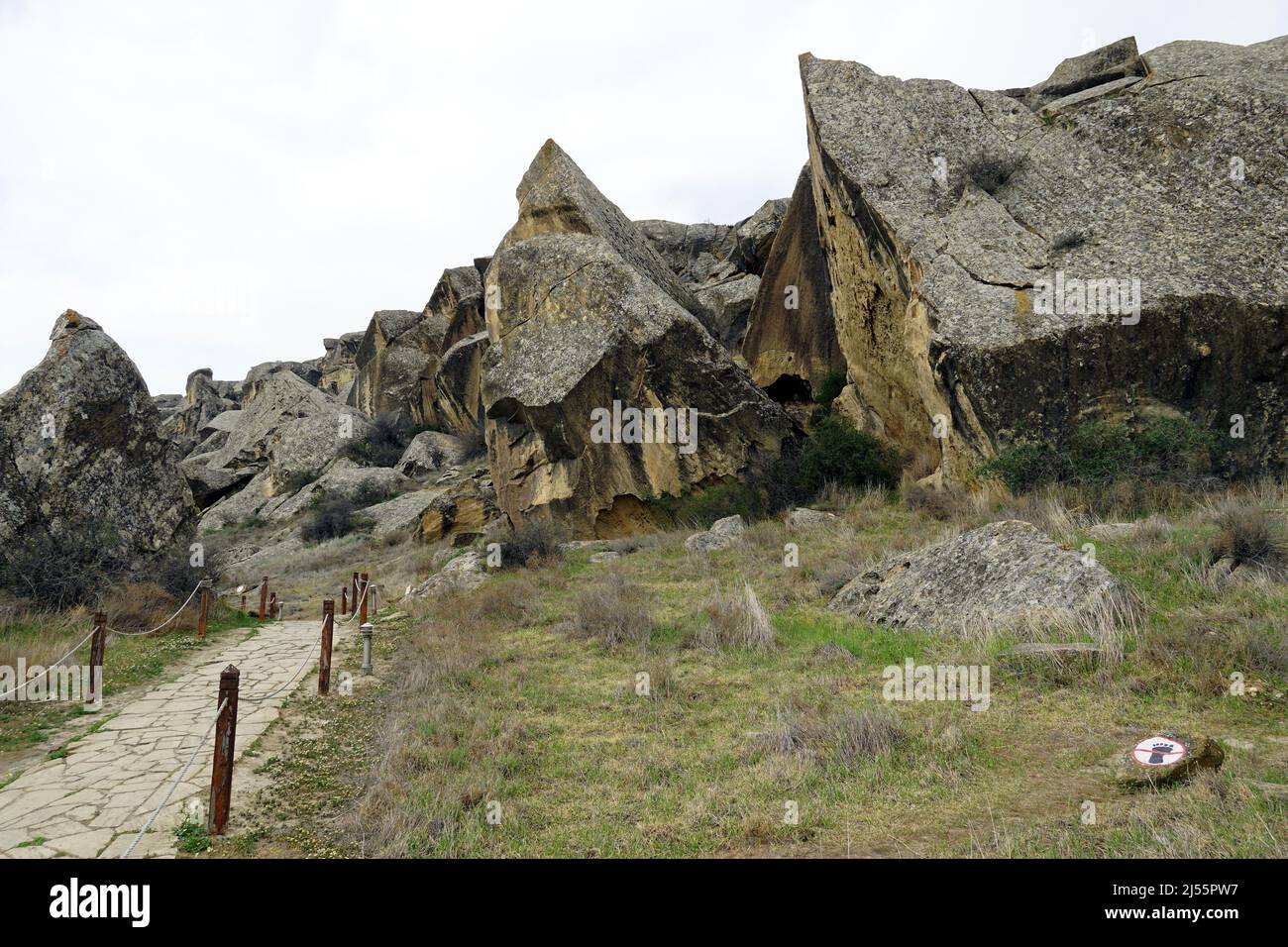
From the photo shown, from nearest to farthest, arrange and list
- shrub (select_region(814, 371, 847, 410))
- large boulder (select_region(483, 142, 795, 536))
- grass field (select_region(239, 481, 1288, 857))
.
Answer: grass field (select_region(239, 481, 1288, 857)) < large boulder (select_region(483, 142, 795, 536)) < shrub (select_region(814, 371, 847, 410))

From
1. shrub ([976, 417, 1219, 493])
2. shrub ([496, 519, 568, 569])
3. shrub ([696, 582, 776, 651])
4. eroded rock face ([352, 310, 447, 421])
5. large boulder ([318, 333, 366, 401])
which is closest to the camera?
shrub ([696, 582, 776, 651])

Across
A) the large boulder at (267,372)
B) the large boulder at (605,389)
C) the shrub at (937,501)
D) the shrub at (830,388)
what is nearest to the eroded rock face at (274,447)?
the large boulder at (267,372)

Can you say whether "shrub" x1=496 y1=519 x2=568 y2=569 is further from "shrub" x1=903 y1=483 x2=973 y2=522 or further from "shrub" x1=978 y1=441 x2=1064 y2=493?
"shrub" x1=978 y1=441 x2=1064 y2=493

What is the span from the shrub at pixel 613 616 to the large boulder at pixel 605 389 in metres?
6.51

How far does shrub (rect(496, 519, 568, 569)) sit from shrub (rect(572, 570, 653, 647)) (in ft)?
14.5

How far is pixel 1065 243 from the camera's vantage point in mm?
12844

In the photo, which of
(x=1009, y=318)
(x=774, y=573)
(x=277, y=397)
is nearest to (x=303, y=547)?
(x=277, y=397)

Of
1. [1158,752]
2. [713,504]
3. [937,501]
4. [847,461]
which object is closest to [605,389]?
[713,504]

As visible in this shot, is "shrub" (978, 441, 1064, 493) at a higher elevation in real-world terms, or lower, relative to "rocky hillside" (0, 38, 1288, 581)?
lower

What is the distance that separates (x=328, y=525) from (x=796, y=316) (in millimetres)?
17382

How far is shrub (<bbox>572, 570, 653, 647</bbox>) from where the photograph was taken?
8977 mm

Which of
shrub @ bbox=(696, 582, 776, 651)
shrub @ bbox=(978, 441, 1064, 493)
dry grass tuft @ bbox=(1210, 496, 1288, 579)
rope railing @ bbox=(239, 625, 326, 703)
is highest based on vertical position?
shrub @ bbox=(978, 441, 1064, 493)

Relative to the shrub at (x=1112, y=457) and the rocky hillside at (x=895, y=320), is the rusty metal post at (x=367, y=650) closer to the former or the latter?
the rocky hillside at (x=895, y=320)

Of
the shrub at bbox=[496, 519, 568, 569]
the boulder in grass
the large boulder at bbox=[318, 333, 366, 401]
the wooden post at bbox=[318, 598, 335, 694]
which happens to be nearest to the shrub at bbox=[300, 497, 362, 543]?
the shrub at bbox=[496, 519, 568, 569]
